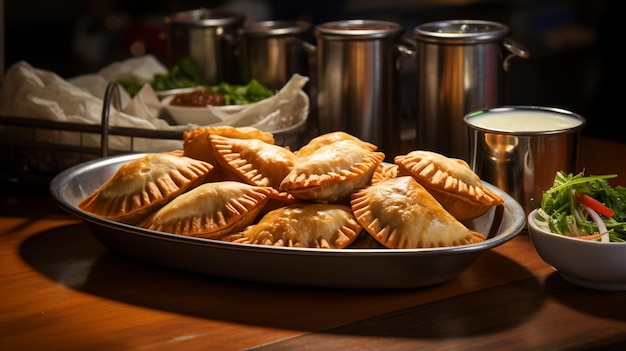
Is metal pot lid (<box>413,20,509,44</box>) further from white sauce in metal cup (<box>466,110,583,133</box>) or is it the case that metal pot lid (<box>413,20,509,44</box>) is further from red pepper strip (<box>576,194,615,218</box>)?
→ red pepper strip (<box>576,194,615,218</box>)

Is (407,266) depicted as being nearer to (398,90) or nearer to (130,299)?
(130,299)

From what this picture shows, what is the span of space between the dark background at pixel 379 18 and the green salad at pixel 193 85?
62.6 inches

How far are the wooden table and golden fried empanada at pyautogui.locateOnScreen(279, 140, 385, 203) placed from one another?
16cm

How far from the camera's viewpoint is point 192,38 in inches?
108

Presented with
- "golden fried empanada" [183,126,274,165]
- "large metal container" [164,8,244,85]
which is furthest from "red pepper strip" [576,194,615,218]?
"large metal container" [164,8,244,85]

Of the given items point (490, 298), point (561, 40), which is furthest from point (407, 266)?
point (561, 40)

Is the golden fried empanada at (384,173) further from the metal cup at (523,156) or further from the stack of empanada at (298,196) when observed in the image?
the metal cup at (523,156)

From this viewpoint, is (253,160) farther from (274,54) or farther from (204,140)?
(274,54)

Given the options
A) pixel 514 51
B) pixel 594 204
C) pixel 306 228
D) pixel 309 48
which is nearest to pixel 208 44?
pixel 309 48

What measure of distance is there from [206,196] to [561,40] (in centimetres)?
423

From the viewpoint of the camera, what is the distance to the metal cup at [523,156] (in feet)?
5.74

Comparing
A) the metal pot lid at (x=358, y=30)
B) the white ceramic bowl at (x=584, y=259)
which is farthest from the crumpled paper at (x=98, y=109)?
the white ceramic bowl at (x=584, y=259)

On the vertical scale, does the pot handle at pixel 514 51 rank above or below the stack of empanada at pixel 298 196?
above

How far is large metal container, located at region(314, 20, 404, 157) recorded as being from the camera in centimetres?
224
